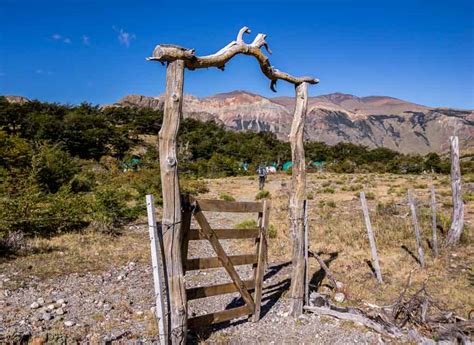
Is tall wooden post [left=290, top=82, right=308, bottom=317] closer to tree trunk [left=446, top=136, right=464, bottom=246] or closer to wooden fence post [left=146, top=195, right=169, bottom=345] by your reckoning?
wooden fence post [left=146, top=195, right=169, bottom=345]

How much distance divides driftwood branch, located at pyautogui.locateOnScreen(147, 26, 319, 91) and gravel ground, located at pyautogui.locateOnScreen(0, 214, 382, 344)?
3541 millimetres

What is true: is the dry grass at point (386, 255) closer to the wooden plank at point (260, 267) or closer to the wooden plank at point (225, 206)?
the wooden plank at point (260, 267)

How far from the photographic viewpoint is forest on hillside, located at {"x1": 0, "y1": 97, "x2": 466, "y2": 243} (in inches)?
445

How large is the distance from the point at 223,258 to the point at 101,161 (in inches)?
1710

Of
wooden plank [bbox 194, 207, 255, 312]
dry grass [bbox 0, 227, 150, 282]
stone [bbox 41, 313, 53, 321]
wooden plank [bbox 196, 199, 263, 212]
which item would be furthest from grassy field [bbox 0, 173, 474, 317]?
wooden plank [bbox 196, 199, 263, 212]

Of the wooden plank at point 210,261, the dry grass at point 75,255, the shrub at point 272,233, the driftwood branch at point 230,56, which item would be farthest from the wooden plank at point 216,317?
the shrub at point 272,233

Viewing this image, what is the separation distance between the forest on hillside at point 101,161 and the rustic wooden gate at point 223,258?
167 centimetres

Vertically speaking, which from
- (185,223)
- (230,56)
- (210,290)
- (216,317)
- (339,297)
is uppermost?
(230,56)

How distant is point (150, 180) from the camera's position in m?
21.2

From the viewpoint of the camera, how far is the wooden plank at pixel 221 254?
5043 mm

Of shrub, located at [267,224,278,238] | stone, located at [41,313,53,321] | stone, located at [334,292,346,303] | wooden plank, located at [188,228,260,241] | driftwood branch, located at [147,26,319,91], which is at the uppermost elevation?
driftwood branch, located at [147,26,319,91]

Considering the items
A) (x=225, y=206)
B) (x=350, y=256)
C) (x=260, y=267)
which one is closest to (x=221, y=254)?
(x=225, y=206)

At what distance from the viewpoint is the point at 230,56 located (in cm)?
550

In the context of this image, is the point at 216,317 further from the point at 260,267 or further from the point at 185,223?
the point at 185,223
